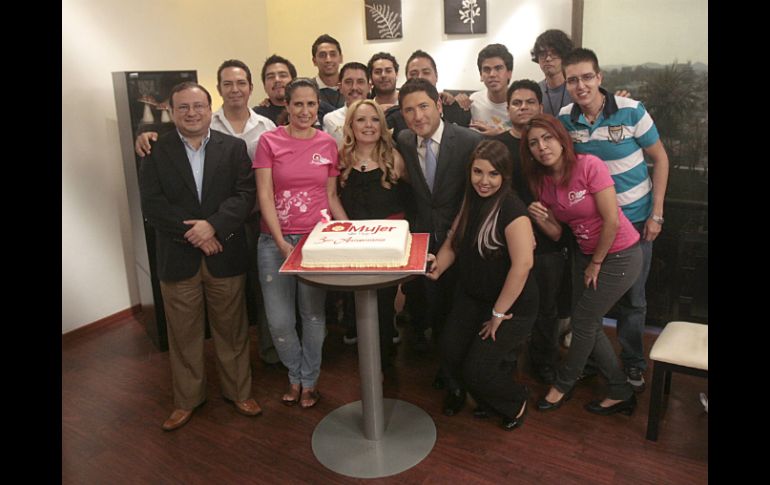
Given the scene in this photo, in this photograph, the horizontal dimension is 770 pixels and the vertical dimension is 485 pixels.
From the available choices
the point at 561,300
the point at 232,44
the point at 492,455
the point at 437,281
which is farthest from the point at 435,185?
the point at 232,44

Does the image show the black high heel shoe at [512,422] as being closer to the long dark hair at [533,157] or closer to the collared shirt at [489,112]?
the long dark hair at [533,157]

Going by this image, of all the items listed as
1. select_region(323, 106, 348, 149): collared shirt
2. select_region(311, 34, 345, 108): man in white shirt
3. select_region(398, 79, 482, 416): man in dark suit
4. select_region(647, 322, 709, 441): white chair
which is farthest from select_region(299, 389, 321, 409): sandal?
select_region(311, 34, 345, 108): man in white shirt

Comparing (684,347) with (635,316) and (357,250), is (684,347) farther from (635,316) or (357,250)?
(357,250)

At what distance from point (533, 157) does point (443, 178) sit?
43cm

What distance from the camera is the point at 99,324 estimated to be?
4.26 m

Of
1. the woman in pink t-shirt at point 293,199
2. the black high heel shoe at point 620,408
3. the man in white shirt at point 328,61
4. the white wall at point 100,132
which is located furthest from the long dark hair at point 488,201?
the white wall at point 100,132

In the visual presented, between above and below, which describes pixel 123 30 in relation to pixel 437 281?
above

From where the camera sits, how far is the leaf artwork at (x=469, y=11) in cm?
450

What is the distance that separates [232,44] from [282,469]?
3.69 m

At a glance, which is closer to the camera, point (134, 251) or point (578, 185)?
point (578, 185)

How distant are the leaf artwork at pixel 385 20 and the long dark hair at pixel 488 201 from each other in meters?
2.55

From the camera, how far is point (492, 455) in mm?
2725
